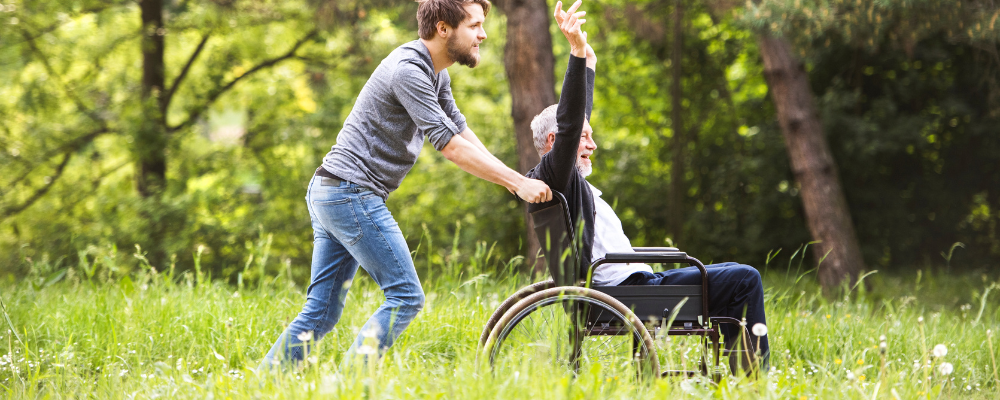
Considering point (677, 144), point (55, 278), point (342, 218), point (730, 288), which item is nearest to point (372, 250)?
point (342, 218)

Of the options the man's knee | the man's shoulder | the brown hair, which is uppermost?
the brown hair

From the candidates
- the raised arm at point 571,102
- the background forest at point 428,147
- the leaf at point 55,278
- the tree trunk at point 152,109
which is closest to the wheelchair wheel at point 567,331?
the raised arm at point 571,102

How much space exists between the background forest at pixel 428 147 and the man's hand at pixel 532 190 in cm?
686

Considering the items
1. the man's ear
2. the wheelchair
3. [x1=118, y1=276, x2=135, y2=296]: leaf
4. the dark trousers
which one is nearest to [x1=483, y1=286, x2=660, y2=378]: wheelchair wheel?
the wheelchair

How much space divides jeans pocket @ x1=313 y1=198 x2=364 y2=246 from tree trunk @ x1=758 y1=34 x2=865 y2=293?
5.93 m

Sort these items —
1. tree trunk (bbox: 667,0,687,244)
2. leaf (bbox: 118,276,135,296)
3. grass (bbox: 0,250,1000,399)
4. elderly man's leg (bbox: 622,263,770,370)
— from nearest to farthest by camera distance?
grass (bbox: 0,250,1000,399), elderly man's leg (bbox: 622,263,770,370), leaf (bbox: 118,276,135,296), tree trunk (bbox: 667,0,687,244)

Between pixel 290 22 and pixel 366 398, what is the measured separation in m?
10.7

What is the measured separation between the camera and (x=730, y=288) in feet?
8.66

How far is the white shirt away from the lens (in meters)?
2.70

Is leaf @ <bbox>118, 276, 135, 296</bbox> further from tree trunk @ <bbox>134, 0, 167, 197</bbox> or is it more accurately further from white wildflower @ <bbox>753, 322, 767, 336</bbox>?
tree trunk @ <bbox>134, 0, 167, 197</bbox>

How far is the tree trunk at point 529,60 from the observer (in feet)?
18.7

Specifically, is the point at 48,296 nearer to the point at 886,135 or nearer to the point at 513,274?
the point at 513,274

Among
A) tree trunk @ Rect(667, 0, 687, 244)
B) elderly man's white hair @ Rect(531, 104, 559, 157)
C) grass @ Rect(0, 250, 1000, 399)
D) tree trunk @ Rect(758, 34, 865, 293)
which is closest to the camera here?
grass @ Rect(0, 250, 1000, 399)

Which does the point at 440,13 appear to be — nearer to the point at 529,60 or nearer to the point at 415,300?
the point at 415,300
